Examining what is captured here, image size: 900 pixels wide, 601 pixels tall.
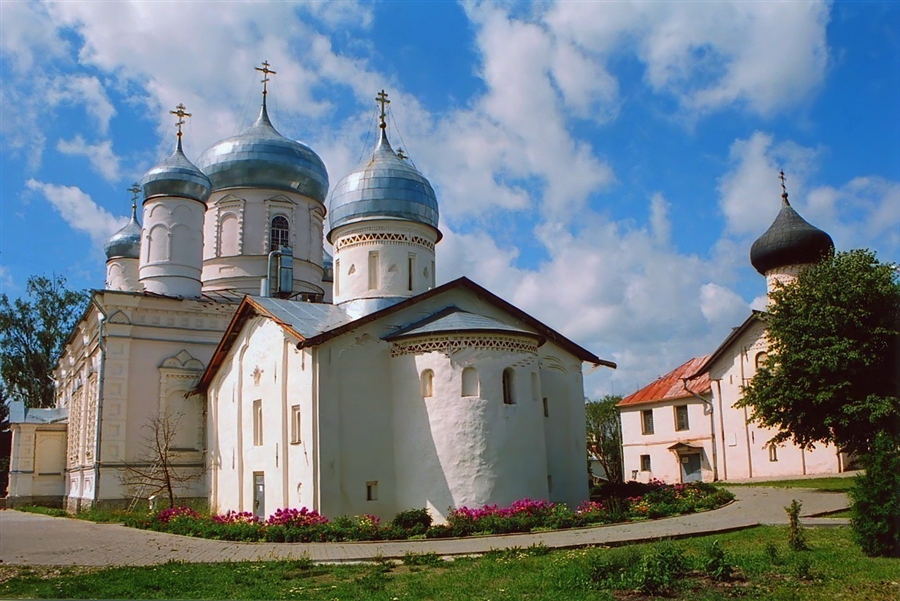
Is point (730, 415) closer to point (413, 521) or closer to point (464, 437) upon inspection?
point (464, 437)

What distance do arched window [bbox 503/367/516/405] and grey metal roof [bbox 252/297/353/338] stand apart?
13.2ft

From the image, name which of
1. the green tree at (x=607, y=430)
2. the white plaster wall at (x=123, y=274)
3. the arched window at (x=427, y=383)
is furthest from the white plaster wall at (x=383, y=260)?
the green tree at (x=607, y=430)

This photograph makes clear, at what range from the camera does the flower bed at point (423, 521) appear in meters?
14.4

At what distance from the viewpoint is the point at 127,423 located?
2441 cm

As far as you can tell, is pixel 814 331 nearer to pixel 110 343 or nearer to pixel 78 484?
pixel 110 343

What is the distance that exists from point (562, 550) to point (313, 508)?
6.87 metres

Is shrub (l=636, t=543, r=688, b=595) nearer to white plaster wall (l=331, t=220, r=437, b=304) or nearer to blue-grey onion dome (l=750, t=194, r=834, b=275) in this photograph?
→ white plaster wall (l=331, t=220, r=437, b=304)

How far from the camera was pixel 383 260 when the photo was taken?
20.7 m

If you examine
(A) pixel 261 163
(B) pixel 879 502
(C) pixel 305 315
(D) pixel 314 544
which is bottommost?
(D) pixel 314 544

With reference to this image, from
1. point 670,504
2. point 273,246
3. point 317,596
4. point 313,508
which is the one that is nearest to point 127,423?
point 273,246

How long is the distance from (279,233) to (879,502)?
72.8 feet

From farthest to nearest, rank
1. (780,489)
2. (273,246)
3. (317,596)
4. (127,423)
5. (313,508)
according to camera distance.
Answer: (273,246)
(127,423)
(780,489)
(313,508)
(317,596)

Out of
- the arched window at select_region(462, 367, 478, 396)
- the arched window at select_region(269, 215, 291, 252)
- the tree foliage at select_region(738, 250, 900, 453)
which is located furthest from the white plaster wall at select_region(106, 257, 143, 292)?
the tree foliage at select_region(738, 250, 900, 453)

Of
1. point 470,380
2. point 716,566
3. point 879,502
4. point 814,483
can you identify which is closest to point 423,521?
point 470,380
